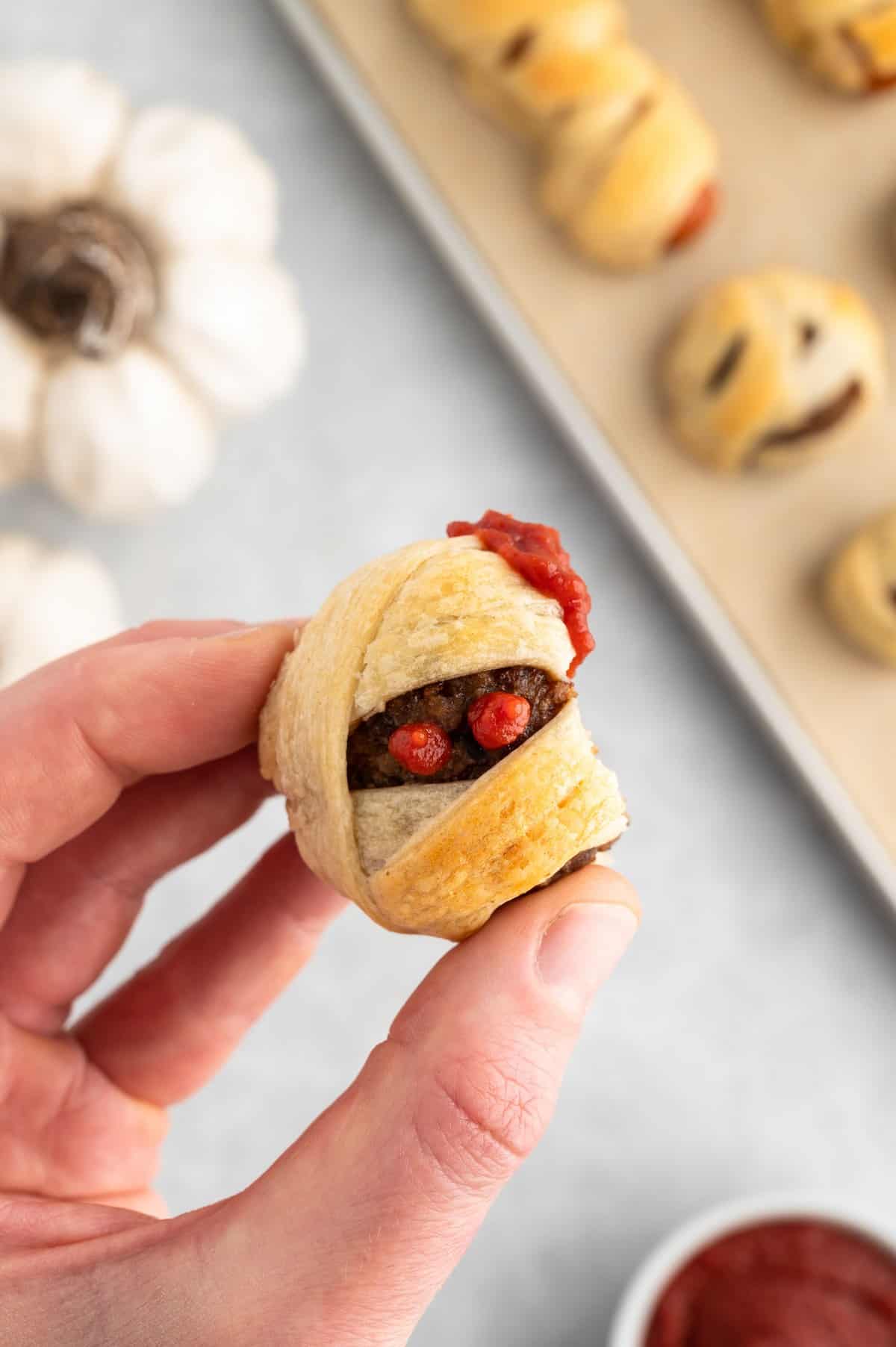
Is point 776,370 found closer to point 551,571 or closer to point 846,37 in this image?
point 846,37

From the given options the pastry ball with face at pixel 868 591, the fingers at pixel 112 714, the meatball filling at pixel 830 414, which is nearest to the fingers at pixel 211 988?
the fingers at pixel 112 714

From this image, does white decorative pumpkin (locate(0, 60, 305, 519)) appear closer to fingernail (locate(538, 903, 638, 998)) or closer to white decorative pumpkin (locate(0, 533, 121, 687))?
white decorative pumpkin (locate(0, 533, 121, 687))

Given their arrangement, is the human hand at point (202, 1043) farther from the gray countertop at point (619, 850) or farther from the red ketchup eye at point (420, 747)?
the gray countertop at point (619, 850)

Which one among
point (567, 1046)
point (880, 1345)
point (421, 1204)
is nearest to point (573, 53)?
point (567, 1046)

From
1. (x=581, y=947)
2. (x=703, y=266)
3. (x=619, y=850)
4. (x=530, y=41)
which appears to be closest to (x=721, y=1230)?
(x=619, y=850)

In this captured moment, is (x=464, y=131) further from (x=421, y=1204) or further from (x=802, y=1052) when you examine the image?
(x=421, y=1204)
